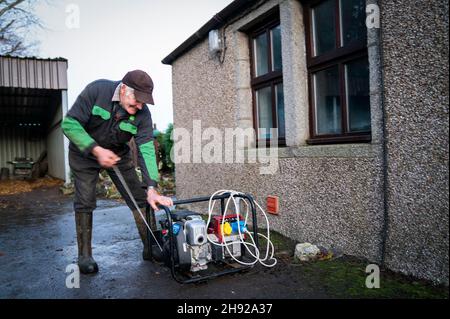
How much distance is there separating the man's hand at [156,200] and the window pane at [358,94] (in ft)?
7.42

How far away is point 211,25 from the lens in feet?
20.1

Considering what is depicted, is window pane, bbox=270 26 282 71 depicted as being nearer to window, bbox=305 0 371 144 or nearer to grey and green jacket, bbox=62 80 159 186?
window, bbox=305 0 371 144

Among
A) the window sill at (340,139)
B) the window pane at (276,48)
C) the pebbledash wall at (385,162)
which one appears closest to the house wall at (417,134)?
the pebbledash wall at (385,162)

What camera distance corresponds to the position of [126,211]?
330 inches

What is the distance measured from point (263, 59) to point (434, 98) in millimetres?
3063

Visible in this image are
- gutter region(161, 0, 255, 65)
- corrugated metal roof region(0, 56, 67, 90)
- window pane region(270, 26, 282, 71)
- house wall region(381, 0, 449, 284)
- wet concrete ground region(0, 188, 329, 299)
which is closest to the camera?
house wall region(381, 0, 449, 284)

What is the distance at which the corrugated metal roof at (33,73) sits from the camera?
12859 millimetres

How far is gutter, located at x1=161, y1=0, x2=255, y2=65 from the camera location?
5363mm

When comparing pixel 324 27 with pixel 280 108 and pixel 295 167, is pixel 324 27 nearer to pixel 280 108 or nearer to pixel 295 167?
pixel 280 108

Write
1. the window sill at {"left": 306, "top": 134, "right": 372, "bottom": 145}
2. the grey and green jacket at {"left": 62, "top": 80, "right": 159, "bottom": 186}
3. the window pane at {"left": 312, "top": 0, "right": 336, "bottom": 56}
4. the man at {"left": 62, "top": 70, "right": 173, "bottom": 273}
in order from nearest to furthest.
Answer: the man at {"left": 62, "top": 70, "right": 173, "bottom": 273}
the grey and green jacket at {"left": 62, "top": 80, "right": 159, "bottom": 186}
the window sill at {"left": 306, "top": 134, "right": 372, "bottom": 145}
the window pane at {"left": 312, "top": 0, "right": 336, "bottom": 56}

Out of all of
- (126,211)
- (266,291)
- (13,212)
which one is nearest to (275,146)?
(266,291)

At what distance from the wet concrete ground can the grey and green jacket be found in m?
1.05

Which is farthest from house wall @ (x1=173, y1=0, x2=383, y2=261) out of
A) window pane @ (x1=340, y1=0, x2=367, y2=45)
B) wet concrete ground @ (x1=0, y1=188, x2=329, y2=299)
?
wet concrete ground @ (x1=0, y1=188, x2=329, y2=299)

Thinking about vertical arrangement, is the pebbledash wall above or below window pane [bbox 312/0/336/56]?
below
